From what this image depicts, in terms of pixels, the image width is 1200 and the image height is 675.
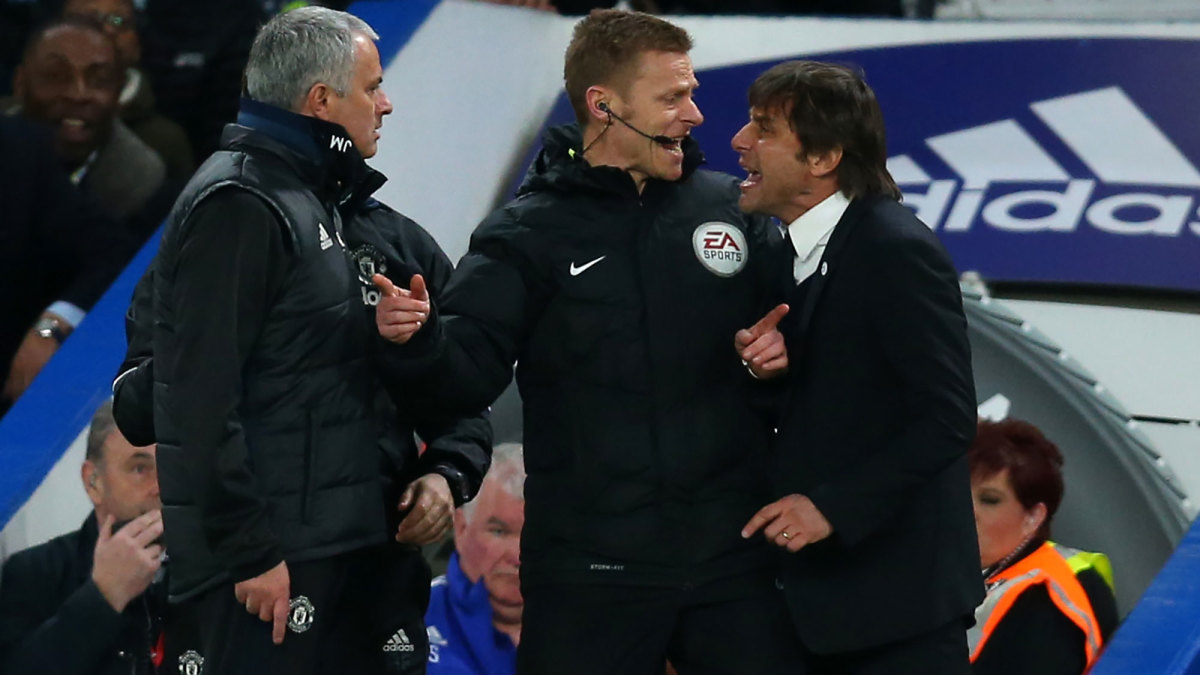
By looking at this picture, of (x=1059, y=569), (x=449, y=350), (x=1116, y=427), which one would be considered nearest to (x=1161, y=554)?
(x=1116, y=427)

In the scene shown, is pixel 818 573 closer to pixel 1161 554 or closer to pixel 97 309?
pixel 1161 554

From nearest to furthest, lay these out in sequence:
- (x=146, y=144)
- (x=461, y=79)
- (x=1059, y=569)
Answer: (x=1059, y=569) < (x=461, y=79) < (x=146, y=144)

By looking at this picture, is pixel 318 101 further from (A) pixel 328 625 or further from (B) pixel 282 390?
(A) pixel 328 625

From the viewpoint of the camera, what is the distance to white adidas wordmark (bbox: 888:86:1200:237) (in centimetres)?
504

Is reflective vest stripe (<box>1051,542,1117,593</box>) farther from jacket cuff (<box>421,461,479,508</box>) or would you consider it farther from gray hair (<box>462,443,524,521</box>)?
jacket cuff (<box>421,461,479,508</box>)

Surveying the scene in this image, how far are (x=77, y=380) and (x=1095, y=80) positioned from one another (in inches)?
115

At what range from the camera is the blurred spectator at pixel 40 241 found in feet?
17.3

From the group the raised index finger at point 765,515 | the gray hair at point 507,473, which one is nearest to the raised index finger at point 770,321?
the raised index finger at point 765,515

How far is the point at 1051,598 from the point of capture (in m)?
3.83

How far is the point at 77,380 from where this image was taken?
174 inches

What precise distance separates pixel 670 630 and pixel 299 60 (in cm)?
115

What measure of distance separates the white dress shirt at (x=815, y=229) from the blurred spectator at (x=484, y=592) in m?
1.35

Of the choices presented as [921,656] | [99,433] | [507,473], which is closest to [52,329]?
[99,433]

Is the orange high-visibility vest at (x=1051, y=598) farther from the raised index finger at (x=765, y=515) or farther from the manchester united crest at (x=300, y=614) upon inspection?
the manchester united crest at (x=300, y=614)
